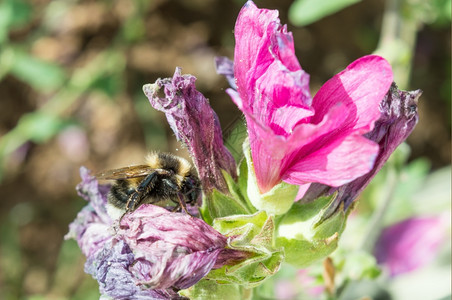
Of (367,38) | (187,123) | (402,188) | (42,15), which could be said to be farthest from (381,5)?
(187,123)

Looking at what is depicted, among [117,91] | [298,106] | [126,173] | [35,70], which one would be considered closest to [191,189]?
[126,173]

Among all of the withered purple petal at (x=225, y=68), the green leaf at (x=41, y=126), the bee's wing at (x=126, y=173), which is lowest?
the bee's wing at (x=126, y=173)

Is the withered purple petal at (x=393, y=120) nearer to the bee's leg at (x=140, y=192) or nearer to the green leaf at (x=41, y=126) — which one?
the bee's leg at (x=140, y=192)

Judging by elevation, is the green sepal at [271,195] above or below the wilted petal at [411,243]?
below

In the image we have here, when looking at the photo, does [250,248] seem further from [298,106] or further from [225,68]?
[225,68]

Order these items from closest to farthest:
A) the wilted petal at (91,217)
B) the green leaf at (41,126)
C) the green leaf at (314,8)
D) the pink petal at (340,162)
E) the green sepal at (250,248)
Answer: the pink petal at (340,162)
the green sepal at (250,248)
the wilted petal at (91,217)
the green leaf at (314,8)
the green leaf at (41,126)

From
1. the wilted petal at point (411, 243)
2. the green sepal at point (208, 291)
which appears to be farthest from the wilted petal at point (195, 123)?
the wilted petal at point (411, 243)

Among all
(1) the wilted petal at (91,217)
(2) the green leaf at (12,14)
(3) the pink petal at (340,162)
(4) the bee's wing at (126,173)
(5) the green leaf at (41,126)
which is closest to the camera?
(3) the pink petal at (340,162)
